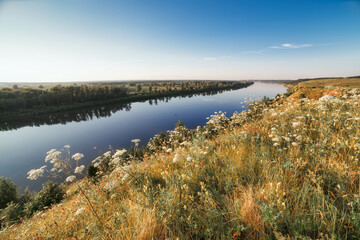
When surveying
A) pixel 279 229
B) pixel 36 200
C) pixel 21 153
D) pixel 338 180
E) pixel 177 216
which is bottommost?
pixel 21 153

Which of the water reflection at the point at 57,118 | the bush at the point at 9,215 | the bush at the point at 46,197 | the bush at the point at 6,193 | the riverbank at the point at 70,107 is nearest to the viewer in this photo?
the bush at the point at 9,215

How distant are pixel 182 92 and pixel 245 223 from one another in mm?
103070

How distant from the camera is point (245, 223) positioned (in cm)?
154

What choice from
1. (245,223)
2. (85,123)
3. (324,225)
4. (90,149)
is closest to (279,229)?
(245,223)

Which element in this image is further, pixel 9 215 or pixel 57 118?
pixel 57 118

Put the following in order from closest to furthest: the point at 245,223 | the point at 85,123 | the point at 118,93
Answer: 1. the point at 245,223
2. the point at 85,123
3. the point at 118,93

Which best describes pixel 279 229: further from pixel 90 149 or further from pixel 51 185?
pixel 90 149

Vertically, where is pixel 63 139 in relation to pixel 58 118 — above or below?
below

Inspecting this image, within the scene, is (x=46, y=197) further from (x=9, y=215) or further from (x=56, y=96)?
(x=56, y=96)

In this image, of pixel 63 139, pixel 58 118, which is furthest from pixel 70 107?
pixel 63 139

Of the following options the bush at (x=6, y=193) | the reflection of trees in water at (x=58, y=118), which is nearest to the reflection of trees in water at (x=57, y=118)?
the reflection of trees in water at (x=58, y=118)

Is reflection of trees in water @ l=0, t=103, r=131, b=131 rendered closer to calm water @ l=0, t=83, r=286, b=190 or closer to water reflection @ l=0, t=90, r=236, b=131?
water reflection @ l=0, t=90, r=236, b=131

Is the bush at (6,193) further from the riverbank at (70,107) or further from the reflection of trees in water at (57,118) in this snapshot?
the riverbank at (70,107)

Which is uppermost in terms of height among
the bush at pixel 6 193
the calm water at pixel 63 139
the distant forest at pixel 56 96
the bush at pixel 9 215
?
the distant forest at pixel 56 96
